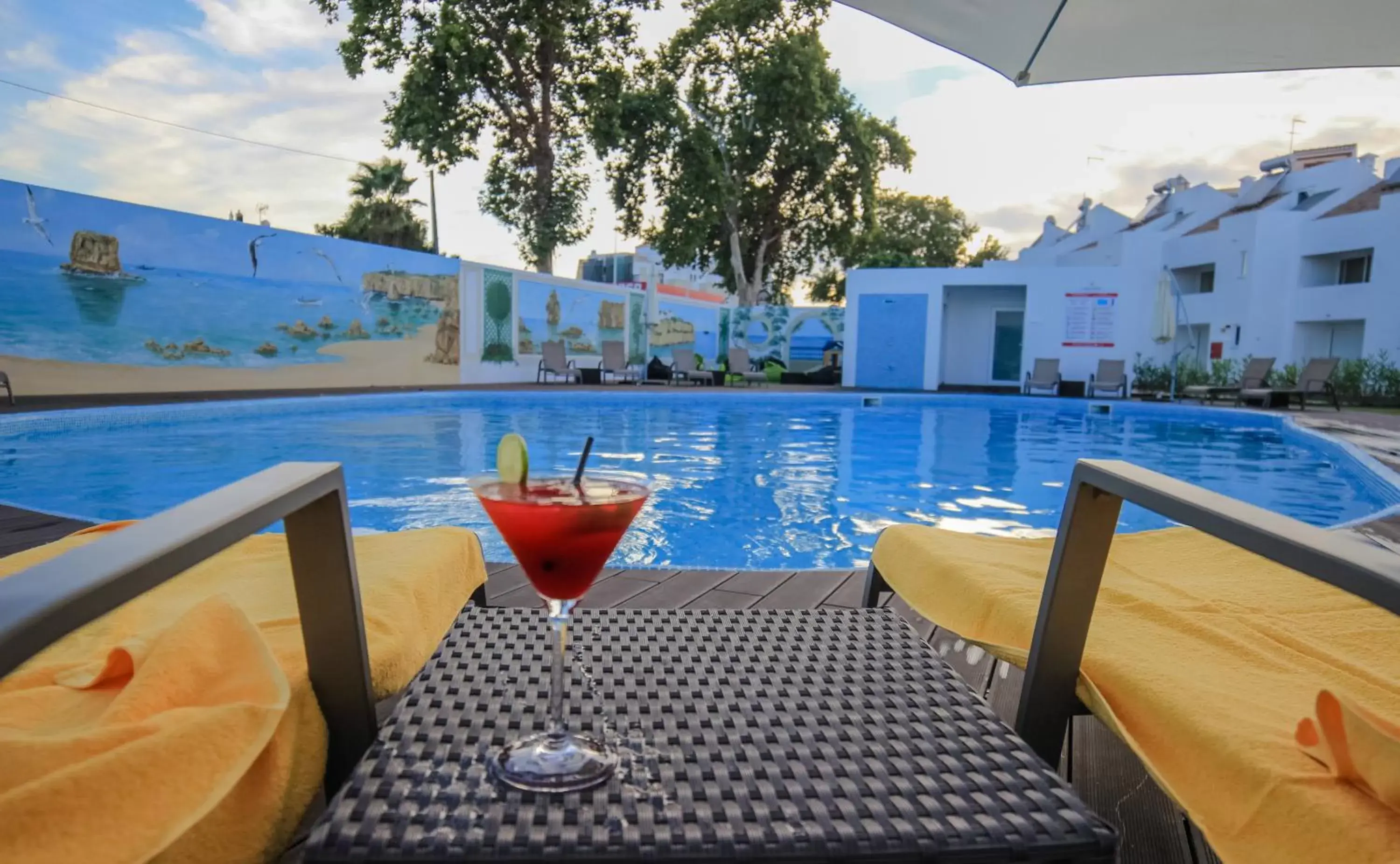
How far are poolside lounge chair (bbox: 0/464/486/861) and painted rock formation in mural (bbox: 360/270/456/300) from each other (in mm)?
14540

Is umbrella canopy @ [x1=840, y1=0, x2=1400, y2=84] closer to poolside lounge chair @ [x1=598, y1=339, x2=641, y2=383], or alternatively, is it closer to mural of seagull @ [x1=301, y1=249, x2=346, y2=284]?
mural of seagull @ [x1=301, y1=249, x2=346, y2=284]

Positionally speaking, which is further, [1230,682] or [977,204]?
[977,204]

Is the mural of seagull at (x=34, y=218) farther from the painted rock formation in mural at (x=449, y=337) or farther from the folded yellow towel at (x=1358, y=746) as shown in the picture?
the folded yellow towel at (x=1358, y=746)

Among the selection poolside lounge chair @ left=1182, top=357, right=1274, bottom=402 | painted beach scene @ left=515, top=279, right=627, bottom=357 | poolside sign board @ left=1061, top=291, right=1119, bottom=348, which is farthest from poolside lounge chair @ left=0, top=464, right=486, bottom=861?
poolside sign board @ left=1061, top=291, right=1119, bottom=348

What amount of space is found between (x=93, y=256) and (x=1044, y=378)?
1663cm

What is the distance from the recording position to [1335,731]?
0.81 metres

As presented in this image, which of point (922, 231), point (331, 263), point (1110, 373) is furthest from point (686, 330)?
point (922, 231)

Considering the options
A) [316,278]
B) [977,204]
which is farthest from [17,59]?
[977,204]

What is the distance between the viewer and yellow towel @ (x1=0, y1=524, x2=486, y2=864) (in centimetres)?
→ 68

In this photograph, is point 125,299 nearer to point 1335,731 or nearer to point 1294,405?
point 1335,731

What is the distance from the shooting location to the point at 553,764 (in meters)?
0.87

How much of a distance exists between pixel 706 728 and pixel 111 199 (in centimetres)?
1315

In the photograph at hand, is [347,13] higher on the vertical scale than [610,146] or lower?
higher

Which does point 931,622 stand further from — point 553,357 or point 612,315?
point 612,315
